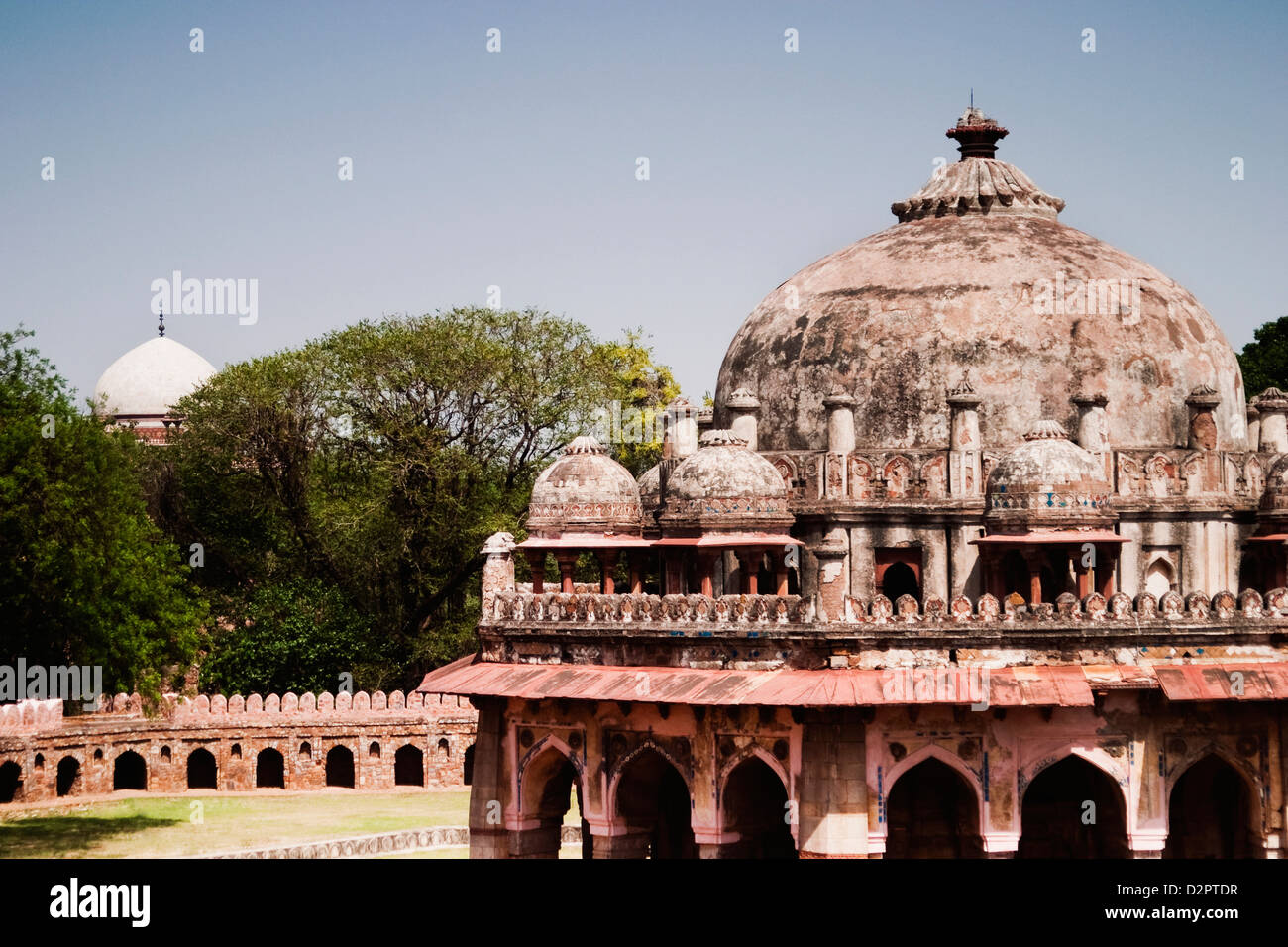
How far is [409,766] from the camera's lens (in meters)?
51.3

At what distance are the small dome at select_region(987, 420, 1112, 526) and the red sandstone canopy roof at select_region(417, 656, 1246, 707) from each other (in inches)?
92.2

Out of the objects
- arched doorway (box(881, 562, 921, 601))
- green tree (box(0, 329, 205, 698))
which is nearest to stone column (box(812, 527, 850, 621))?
arched doorway (box(881, 562, 921, 601))

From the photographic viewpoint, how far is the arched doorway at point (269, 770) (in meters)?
50.4

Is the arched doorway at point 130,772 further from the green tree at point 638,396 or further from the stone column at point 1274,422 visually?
the stone column at point 1274,422

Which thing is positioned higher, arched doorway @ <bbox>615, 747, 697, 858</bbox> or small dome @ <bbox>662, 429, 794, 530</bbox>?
small dome @ <bbox>662, 429, 794, 530</bbox>

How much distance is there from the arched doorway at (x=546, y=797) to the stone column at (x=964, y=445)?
7.34 m

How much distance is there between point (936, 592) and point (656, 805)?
5.41m

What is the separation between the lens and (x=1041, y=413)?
110 ft

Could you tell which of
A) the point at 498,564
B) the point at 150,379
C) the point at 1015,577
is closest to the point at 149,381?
the point at 150,379

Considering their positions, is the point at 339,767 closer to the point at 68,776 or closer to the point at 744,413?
the point at 68,776

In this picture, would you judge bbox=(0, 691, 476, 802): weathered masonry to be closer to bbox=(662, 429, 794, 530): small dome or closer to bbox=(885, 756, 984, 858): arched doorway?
bbox=(662, 429, 794, 530): small dome

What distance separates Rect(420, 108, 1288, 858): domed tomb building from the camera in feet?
95.9

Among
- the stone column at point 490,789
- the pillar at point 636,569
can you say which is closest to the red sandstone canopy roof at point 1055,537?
the pillar at point 636,569

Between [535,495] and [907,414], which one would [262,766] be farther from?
[907,414]
